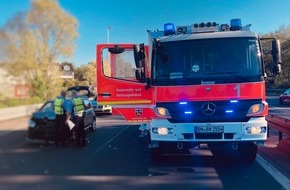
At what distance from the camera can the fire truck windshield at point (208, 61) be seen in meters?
6.84

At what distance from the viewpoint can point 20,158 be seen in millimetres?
3268

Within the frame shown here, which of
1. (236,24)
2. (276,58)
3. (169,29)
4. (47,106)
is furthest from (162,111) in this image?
(47,106)

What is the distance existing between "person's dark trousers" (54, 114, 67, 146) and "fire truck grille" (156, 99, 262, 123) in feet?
12.9

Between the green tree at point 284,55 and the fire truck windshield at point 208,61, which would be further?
the green tree at point 284,55

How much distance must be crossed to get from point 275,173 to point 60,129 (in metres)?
4.81

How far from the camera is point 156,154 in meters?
7.91

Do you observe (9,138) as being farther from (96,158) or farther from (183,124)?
(96,158)

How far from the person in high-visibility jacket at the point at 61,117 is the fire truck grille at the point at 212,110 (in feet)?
12.9

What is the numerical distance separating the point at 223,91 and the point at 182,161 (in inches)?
79.9

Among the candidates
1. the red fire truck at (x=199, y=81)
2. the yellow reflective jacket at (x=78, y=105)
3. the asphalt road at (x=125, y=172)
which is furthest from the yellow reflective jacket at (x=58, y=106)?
the red fire truck at (x=199, y=81)

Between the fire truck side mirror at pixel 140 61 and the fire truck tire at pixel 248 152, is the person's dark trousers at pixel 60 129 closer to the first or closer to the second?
the fire truck side mirror at pixel 140 61

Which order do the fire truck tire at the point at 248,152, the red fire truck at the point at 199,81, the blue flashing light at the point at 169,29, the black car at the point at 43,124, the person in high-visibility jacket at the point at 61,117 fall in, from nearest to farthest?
the black car at the point at 43,124 → the person in high-visibility jacket at the point at 61,117 → the red fire truck at the point at 199,81 → the fire truck tire at the point at 248,152 → the blue flashing light at the point at 169,29

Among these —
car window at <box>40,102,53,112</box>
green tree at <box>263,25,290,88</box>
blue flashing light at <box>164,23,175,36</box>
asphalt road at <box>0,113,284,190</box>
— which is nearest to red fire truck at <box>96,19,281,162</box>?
blue flashing light at <box>164,23,175,36</box>

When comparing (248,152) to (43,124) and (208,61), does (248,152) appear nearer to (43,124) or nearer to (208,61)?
(208,61)
